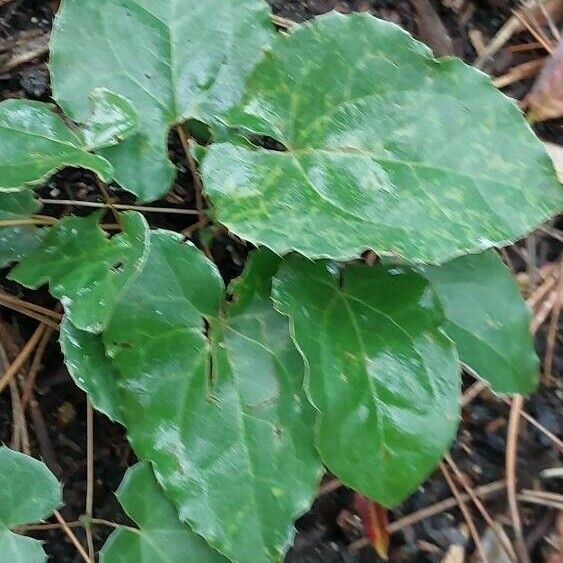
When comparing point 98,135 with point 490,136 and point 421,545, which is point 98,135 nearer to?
point 490,136

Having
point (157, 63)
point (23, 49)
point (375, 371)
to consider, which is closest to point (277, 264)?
point (375, 371)

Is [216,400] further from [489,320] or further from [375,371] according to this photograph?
[489,320]

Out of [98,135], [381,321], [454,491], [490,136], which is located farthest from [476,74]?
[454,491]

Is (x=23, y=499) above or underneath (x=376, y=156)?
underneath

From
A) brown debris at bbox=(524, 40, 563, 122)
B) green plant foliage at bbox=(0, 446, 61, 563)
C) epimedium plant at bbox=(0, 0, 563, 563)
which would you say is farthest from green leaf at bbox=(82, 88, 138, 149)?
brown debris at bbox=(524, 40, 563, 122)

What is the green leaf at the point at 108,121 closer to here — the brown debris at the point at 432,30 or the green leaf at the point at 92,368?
the green leaf at the point at 92,368

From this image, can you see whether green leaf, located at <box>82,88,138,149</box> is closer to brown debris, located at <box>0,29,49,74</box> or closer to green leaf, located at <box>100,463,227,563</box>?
brown debris, located at <box>0,29,49,74</box>
